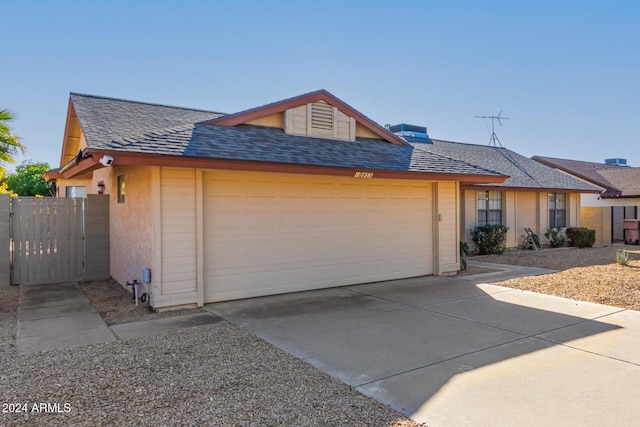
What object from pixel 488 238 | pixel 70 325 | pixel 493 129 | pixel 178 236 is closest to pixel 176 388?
pixel 70 325

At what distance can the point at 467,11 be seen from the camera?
41.6 ft

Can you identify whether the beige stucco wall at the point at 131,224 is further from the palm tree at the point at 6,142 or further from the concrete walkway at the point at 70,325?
the palm tree at the point at 6,142

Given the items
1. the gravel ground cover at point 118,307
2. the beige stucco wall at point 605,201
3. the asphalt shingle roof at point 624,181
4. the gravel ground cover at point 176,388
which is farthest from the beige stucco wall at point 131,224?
the beige stucco wall at point 605,201

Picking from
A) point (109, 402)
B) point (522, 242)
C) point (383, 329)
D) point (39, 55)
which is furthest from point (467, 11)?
point (39, 55)

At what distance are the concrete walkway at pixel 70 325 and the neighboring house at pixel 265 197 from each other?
0.86 meters

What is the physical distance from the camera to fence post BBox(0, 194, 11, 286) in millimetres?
9086

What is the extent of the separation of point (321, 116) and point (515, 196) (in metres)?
10.8

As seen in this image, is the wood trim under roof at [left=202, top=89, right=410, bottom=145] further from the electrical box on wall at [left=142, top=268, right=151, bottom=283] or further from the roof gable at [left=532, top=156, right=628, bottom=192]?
the roof gable at [left=532, top=156, right=628, bottom=192]

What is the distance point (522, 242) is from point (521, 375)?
14148 mm

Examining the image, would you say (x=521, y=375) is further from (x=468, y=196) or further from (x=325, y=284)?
(x=468, y=196)

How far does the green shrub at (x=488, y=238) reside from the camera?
1497cm

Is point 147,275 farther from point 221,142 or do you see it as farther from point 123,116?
point 123,116

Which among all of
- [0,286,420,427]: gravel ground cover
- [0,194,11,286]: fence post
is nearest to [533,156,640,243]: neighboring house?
[0,286,420,427]: gravel ground cover

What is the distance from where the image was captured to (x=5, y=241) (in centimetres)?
907
